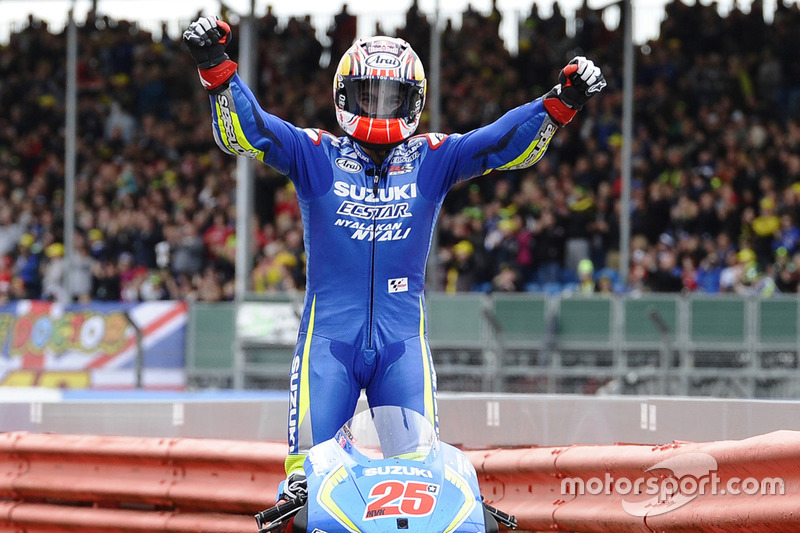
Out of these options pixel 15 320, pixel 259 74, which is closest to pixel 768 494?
pixel 15 320

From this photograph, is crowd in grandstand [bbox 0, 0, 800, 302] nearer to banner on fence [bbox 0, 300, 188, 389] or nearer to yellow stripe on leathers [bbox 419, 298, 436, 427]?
banner on fence [bbox 0, 300, 188, 389]

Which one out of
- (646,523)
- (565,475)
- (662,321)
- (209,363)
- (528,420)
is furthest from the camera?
(209,363)

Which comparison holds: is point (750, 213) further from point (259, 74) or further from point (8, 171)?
point (8, 171)

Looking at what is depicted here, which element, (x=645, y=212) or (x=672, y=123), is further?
(x=672, y=123)

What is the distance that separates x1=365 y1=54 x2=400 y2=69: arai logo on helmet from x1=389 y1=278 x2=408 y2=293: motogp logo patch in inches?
34.8

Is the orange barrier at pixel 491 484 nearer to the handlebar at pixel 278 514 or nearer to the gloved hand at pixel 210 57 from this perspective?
the handlebar at pixel 278 514

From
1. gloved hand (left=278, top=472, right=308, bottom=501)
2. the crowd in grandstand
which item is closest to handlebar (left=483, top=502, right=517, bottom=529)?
gloved hand (left=278, top=472, right=308, bottom=501)

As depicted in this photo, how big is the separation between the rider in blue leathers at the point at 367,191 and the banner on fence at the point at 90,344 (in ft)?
40.0

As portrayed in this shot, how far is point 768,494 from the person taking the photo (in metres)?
4.90

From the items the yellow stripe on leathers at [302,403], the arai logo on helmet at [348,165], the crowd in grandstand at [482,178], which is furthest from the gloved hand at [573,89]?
the crowd in grandstand at [482,178]

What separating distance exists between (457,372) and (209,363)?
356 centimetres

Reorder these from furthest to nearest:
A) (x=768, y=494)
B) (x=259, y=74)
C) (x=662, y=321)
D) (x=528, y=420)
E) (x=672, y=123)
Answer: (x=259, y=74) → (x=672, y=123) → (x=662, y=321) → (x=528, y=420) → (x=768, y=494)

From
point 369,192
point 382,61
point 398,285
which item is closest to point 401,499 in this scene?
point 398,285

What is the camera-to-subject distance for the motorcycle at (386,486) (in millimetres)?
4082
